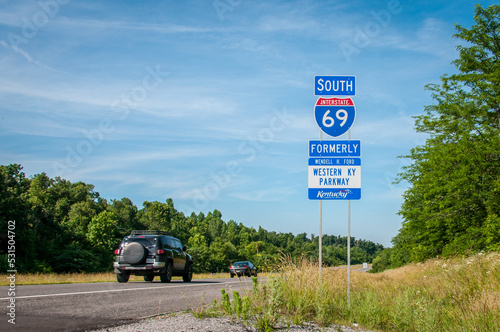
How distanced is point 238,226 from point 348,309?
186 m

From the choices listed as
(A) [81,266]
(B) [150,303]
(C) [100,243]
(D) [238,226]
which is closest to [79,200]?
(C) [100,243]

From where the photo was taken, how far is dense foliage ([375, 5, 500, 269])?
84.4 feet

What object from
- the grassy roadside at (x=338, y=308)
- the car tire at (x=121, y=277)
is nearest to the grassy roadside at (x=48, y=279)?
the car tire at (x=121, y=277)

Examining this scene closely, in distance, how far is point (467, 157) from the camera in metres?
26.2

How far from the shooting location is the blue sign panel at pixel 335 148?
9.20m

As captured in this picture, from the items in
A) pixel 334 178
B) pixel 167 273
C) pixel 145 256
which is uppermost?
pixel 334 178

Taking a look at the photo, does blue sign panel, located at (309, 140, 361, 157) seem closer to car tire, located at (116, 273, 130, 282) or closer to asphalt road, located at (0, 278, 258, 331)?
asphalt road, located at (0, 278, 258, 331)

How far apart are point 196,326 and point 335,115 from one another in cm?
528

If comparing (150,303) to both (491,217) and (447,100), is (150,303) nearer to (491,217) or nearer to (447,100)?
(491,217)

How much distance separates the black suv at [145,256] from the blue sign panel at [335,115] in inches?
390

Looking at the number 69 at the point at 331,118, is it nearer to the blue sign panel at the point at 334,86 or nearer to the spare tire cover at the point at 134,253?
the blue sign panel at the point at 334,86

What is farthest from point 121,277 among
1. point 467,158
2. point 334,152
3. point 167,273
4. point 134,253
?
point 467,158

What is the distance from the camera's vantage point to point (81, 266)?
6153 centimetres

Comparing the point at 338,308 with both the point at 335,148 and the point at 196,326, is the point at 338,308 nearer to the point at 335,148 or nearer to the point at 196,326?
the point at 335,148
